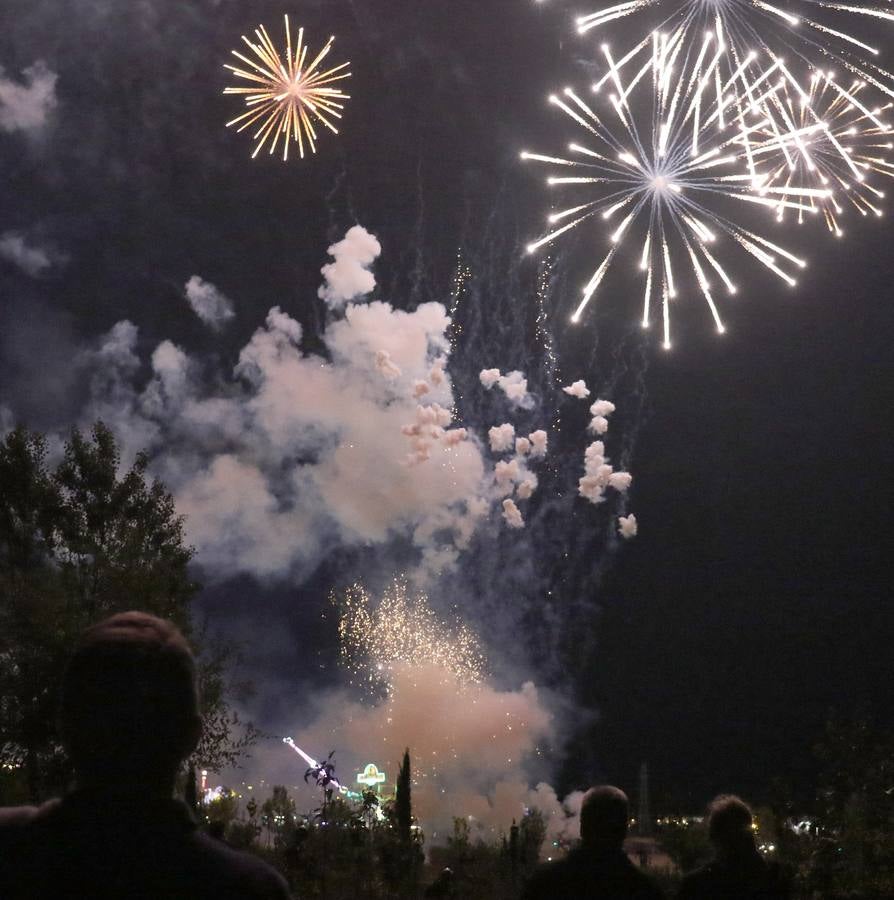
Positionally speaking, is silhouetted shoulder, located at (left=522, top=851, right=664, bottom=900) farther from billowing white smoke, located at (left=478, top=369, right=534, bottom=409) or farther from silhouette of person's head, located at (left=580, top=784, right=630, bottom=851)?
billowing white smoke, located at (left=478, top=369, right=534, bottom=409)

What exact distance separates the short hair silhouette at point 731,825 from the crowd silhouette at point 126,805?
3246 mm

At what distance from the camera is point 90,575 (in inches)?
878

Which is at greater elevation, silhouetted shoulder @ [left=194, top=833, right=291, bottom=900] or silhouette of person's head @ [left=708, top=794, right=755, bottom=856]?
silhouette of person's head @ [left=708, top=794, right=755, bottom=856]

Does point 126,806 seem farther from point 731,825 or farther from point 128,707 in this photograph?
point 731,825

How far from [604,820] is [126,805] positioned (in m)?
2.52

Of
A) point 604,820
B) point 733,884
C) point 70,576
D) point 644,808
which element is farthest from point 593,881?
point 644,808

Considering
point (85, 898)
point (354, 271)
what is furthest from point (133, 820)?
point (354, 271)

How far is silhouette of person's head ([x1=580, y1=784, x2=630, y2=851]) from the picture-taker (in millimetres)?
3879

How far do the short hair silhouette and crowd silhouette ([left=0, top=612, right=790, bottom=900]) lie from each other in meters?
3.25

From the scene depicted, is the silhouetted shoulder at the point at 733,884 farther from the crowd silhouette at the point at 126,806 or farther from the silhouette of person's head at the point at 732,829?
the crowd silhouette at the point at 126,806

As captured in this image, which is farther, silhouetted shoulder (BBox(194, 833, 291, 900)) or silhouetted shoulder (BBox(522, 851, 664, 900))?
silhouetted shoulder (BBox(522, 851, 664, 900))

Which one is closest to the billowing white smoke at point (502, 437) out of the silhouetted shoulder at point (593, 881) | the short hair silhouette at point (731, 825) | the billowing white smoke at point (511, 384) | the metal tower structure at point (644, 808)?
the billowing white smoke at point (511, 384)

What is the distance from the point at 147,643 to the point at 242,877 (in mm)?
482

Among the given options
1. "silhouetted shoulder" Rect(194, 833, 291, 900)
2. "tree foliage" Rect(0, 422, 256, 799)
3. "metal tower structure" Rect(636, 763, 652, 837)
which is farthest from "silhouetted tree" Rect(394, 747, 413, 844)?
"silhouetted shoulder" Rect(194, 833, 291, 900)
